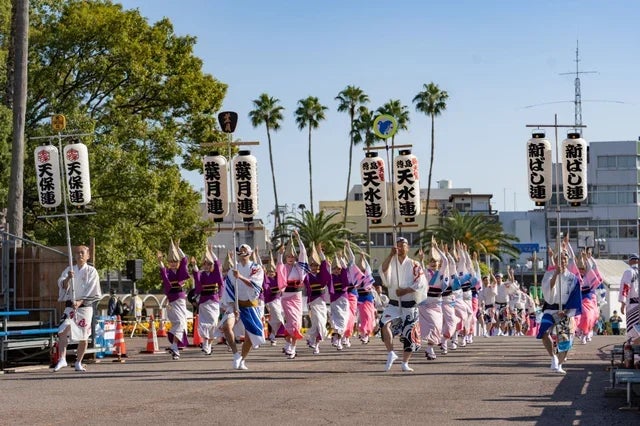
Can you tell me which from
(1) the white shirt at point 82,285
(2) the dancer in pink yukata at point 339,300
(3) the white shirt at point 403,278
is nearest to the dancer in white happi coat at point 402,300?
(3) the white shirt at point 403,278

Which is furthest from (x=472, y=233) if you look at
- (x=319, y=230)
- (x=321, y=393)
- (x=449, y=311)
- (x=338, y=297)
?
(x=321, y=393)

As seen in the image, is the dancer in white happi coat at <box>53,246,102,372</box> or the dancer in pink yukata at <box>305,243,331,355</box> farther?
the dancer in pink yukata at <box>305,243,331,355</box>

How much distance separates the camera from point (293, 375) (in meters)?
16.5

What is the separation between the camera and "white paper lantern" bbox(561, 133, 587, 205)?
94.8 feet

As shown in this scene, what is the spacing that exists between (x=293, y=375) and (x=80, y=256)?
15.9 feet

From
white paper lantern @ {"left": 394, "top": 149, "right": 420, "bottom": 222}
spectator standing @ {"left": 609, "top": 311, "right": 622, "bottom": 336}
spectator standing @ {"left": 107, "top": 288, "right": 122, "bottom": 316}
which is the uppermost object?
white paper lantern @ {"left": 394, "top": 149, "right": 420, "bottom": 222}

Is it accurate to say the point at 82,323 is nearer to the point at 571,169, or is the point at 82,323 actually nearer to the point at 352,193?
the point at 571,169

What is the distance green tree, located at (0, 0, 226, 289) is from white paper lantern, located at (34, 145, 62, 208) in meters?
8.90

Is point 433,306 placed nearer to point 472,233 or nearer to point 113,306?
point 113,306

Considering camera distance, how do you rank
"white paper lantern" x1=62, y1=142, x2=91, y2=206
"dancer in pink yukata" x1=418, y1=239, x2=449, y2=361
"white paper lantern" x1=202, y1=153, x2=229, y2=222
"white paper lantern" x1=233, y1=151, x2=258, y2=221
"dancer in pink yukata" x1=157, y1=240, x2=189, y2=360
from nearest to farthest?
"dancer in pink yukata" x1=418, y1=239, x2=449, y2=361 < "dancer in pink yukata" x1=157, y1=240, x2=189, y2=360 < "white paper lantern" x1=62, y1=142, x2=91, y2=206 < "white paper lantern" x1=202, y1=153, x2=229, y2=222 < "white paper lantern" x1=233, y1=151, x2=258, y2=221

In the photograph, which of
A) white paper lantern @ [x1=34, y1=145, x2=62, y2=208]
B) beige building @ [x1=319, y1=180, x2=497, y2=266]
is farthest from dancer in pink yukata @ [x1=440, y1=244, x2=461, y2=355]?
beige building @ [x1=319, y1=180, x2=497, y2=266]

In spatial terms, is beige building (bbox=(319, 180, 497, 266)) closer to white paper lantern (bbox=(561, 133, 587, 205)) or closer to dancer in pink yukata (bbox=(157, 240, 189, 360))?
white paper lantern (bbox=(561, 133, 587, 205))

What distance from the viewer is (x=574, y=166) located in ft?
94.9

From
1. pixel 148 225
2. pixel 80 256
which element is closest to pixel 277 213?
pixel 148 225
